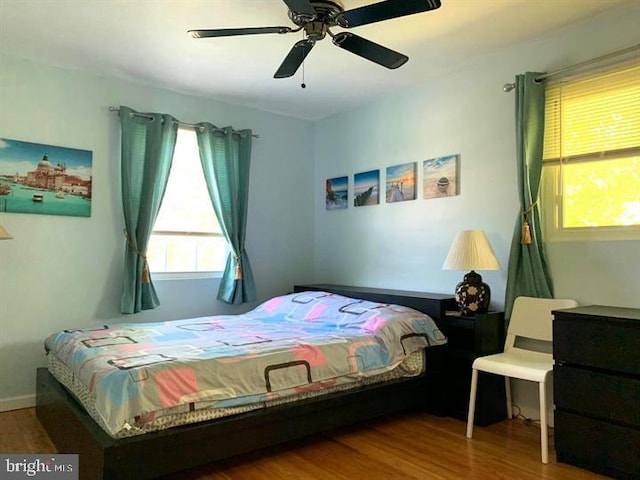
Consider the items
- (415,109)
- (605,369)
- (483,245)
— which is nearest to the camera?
(605,369)

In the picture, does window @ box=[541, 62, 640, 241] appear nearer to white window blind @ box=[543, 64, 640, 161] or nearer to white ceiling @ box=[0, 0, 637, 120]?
white window blind @ box=[543, 64, 640, 161]

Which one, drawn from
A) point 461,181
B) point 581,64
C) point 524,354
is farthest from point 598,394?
point 581,64

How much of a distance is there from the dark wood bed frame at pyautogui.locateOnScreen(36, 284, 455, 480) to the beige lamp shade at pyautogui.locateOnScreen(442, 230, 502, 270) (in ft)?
1.13

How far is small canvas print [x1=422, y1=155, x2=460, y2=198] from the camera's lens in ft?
11.9

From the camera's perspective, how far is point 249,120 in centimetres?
455

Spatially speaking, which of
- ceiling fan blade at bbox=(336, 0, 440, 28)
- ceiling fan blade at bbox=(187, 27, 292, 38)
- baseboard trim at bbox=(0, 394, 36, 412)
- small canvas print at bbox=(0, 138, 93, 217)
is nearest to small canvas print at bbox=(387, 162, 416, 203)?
ceiling fan blade at bbox=(336, 0, 440, 28)

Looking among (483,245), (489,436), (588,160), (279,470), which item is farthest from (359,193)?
(279,470)

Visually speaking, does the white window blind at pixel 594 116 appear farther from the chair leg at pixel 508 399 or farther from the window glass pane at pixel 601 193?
the chair leg at pixel 508 399

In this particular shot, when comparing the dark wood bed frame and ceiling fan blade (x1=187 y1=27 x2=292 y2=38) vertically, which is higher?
ceiling fan blade (x1=187 y1=27 x2=292 y2=38)

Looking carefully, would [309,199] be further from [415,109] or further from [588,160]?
[588,160]

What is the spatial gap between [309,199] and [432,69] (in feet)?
6.14

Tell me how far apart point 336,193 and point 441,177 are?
1.25 meters

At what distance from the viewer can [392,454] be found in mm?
2600

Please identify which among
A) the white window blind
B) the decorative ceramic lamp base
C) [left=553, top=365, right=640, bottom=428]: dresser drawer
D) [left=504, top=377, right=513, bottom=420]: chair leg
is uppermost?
the white window blind
